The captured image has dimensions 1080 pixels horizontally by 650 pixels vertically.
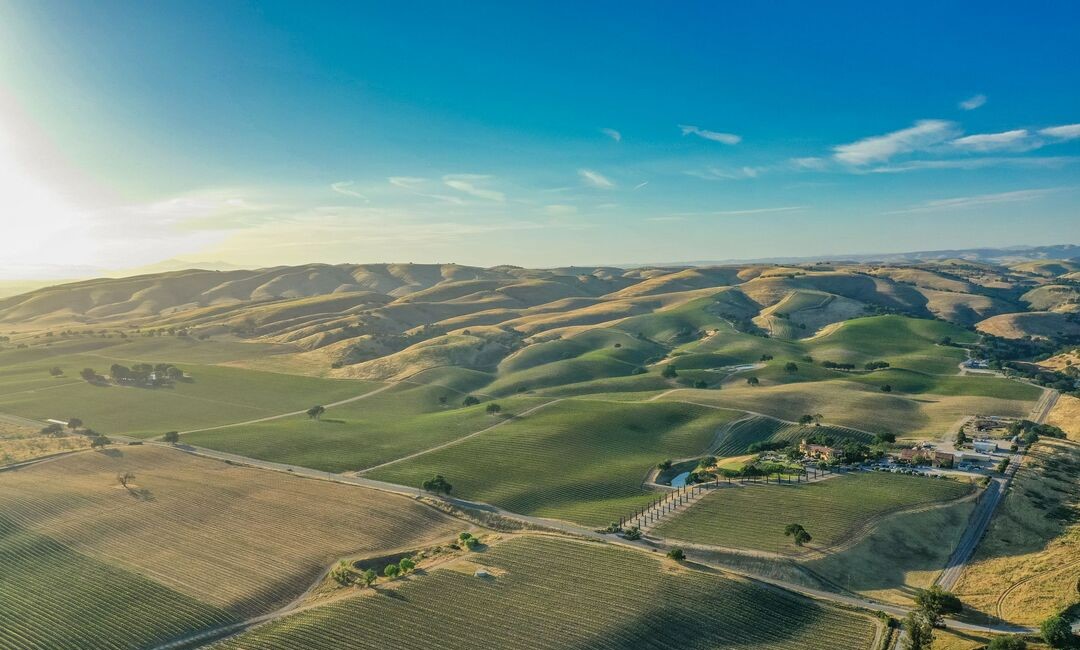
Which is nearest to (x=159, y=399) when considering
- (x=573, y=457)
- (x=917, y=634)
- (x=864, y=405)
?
(x=573, y=457)

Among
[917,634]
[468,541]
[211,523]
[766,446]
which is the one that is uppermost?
[211,523]

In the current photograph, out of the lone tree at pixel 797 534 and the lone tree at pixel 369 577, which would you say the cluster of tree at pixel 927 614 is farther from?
the lone tree at pixel 369 577

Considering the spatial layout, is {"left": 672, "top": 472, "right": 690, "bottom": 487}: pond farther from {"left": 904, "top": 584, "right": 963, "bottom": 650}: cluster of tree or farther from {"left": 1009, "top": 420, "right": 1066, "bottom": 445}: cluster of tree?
{"left": 1009, "top": 420, "right": 1066, "bottom": 445}: cluster of tree

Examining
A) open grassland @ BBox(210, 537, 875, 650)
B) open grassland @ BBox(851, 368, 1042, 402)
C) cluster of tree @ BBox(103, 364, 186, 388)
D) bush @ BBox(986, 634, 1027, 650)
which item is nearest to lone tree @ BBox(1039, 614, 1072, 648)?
bush @ BBox(986, 634, 1027, 650)

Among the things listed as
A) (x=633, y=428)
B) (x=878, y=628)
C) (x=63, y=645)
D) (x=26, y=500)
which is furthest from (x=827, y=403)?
(x=26, y=500)

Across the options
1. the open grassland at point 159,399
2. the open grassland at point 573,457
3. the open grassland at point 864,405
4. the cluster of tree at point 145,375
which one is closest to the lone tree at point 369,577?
the open grassland at point 573,457

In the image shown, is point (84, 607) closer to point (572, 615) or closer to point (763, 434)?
point (572, 615)
